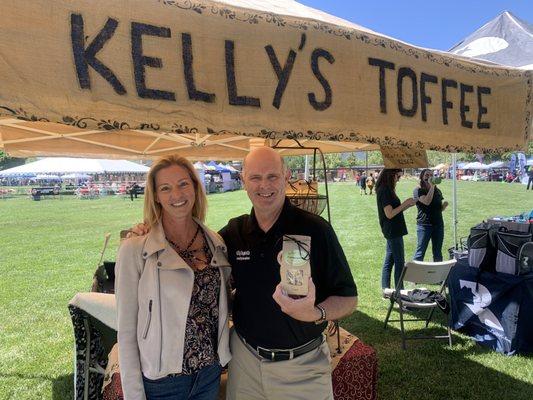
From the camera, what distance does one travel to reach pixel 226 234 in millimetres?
2031

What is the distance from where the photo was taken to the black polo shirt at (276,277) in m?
1.84

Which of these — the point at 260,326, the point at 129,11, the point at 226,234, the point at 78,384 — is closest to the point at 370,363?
the point at 260,326

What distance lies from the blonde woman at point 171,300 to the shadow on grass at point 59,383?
2.55 meters

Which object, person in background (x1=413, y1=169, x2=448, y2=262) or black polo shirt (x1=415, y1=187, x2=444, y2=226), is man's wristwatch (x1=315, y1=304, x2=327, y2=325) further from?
black polo shirt (x1=415, y1=187, x2=444, y2=226)

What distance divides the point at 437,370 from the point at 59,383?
3.71m

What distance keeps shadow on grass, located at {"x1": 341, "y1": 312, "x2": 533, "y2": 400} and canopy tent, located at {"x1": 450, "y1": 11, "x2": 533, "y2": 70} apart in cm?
278

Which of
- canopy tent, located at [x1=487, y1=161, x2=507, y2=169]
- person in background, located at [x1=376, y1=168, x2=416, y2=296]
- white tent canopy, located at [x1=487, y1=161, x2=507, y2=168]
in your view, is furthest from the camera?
white tent canopy, located at [x1=487, y1=161, x2=507, y2=168]

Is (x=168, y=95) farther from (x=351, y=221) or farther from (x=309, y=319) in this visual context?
(x=351, y=221)

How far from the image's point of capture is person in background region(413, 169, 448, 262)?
671cm

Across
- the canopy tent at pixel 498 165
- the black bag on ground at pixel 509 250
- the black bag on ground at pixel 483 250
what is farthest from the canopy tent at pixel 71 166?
the canopy tent at pixel 498 165

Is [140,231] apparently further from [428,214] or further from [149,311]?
[428,214]

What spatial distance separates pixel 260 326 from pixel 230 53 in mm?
1181

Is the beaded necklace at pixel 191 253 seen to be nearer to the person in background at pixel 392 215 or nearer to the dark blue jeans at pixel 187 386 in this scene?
the dark blue jeans at pixel 187 386

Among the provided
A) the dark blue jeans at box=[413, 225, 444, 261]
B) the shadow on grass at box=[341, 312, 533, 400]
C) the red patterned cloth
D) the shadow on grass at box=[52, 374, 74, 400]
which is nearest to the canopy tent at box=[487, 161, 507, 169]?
the dark blue jeans at box=[413, 225, 444, 261]
